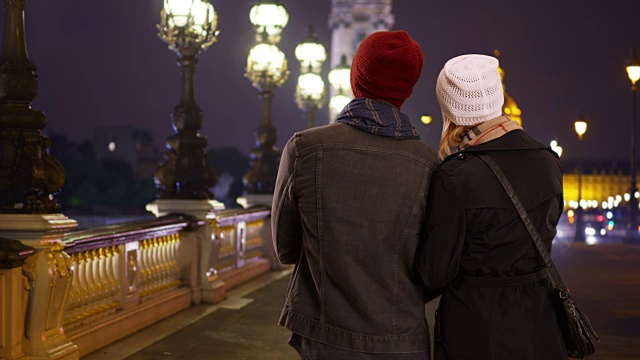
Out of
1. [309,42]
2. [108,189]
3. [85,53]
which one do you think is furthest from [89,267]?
[85,53]

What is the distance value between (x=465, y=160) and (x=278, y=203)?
792 mm

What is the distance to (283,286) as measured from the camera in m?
16.5

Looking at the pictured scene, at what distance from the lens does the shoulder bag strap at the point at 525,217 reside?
3957mm

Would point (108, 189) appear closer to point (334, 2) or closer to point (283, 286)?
point (334, 2)

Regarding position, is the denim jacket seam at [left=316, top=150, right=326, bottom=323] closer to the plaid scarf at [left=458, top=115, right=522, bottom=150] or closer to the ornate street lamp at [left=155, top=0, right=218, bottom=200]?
the plaid scarf at [left=458, top=115, right=522, bottom=150]

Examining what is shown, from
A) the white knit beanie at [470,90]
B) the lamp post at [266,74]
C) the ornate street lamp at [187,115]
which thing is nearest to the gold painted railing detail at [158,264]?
the ornate street lamp at [187,115]

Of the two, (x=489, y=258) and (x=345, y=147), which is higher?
(x=345, y=147)

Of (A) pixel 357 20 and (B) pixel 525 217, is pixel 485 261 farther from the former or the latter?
(A) pixel 357 20

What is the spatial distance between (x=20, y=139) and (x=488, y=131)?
17.2ft

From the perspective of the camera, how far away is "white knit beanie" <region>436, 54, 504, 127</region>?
167 inches

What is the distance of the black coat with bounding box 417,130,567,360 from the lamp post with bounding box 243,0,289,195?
15.4 metres

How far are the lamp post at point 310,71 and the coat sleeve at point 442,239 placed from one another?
70.0 ft

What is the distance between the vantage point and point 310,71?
25.7 meters

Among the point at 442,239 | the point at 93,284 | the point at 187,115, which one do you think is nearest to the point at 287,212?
the point at 442,239
